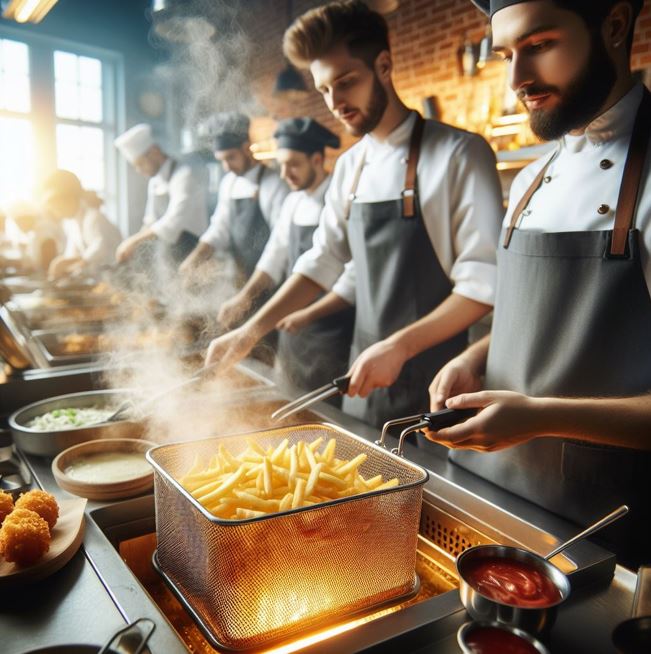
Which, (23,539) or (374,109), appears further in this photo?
(374,109)

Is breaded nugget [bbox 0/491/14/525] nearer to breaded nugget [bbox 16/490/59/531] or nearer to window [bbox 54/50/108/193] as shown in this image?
breaded nugget [bbox 16/490/59/531]

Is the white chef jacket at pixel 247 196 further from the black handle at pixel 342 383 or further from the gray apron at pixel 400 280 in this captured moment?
the black handle at pixel 342 383

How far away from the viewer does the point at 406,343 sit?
6.30ft

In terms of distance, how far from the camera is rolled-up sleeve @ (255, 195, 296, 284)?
4.09m

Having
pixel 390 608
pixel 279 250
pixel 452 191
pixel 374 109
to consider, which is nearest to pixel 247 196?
pixel 279 250

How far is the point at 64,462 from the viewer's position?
1499mm

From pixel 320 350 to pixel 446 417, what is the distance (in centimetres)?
218

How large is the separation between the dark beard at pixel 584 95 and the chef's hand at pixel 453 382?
2.22 feet

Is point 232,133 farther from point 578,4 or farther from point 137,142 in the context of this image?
point 578,4

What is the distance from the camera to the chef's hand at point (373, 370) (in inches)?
68.2

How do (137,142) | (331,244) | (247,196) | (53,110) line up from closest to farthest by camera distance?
1. (331,244)
2. (247,196)
3. (137,142)
4. (53,110)

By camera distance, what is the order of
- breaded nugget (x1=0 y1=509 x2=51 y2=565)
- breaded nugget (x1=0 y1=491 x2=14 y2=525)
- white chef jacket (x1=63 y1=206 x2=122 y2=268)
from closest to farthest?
breaded nugget (x1=0 y1=509 x2=51 y2=565)
breaded nugget (x1=0 y1=491 x2=14 y2=525)
white chef jacket (x1=63 y1=206 x2=122 y2=268)

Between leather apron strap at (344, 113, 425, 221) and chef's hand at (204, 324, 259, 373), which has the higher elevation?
leather apron strap at (344, 113, 425, 221)

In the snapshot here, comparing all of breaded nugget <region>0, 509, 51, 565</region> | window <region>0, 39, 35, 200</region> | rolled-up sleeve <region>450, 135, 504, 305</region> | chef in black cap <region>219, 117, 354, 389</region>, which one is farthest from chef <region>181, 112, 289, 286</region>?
window <region>0, 39, 35, 200</region>
